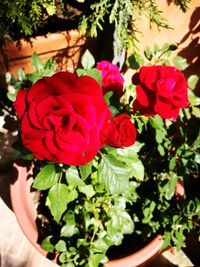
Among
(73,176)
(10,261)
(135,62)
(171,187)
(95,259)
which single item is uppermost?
(135,62)

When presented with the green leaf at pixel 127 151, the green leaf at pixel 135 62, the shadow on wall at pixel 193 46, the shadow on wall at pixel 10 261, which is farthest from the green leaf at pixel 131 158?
the shadow on wall at pixel 10 261

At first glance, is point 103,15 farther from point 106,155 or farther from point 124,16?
point 106,155

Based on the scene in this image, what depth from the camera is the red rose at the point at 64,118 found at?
0.96 m

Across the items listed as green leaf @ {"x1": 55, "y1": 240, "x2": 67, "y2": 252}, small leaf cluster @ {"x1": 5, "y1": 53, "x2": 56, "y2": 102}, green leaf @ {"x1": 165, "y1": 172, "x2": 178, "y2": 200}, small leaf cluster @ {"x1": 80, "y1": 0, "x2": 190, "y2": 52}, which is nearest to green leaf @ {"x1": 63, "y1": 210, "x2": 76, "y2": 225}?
green leaf @ {"x1": 55, "y1": 240, "x2": 67, "y2": 252}

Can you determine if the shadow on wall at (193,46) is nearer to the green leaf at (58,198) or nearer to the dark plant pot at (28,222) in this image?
the dark plant pot at (28,222)

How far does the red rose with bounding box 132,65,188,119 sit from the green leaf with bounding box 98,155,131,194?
→ 0.24 m

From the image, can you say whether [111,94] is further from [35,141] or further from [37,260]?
[37,260]

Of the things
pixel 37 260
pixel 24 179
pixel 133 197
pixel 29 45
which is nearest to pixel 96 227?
pixel 133 197

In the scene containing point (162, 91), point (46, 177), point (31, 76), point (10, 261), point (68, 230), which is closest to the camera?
point (162, 91)

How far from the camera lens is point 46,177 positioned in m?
1.31

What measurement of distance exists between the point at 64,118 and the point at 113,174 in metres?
0.43

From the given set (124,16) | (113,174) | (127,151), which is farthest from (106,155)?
(124,16)

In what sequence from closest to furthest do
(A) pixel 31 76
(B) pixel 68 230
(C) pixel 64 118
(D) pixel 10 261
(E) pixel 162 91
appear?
(C) pixel 64 118
(E) pixel 162 91
(A) pixel 31 76
(B) pixel 68 230
(D) pixel 10 261

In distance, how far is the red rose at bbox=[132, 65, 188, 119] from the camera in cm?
118
